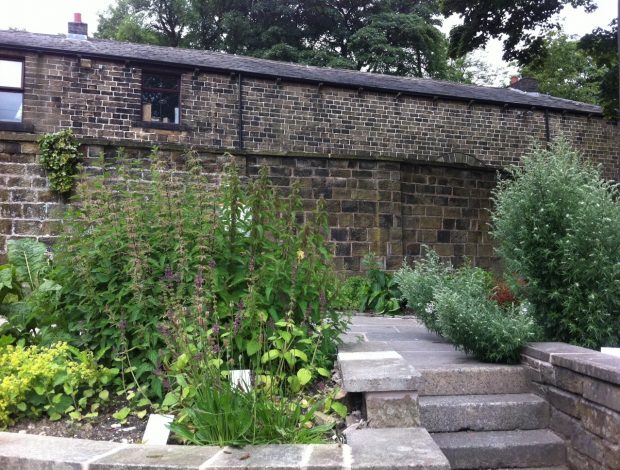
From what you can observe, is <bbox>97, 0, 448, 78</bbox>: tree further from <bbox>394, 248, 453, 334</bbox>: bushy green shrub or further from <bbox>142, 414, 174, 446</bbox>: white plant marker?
<bbox>142, 414, 174, 446</bbox>: white plant marker

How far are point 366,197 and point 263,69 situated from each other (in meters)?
7.70

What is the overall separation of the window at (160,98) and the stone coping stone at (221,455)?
14.2 metres

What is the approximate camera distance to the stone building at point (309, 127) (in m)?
10.4

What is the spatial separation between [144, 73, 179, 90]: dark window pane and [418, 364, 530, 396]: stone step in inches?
554

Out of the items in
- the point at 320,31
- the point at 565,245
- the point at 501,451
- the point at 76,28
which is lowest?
the point at 501,451

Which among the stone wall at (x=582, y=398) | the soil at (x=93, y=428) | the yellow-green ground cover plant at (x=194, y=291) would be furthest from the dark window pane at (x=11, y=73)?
the stone wall at (x=582, y=398)

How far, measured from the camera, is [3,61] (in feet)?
47.0

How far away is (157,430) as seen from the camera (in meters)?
2.57

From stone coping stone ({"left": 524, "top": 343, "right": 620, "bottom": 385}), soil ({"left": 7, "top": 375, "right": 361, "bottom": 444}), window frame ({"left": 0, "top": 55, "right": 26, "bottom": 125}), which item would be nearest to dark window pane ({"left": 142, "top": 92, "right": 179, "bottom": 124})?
window frame ({"left": 0, "top": 55, "right": 26, "bottom": 125})

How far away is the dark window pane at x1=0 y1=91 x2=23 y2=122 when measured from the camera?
1454 cm

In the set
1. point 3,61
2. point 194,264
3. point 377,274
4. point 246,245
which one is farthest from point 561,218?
point 3,61

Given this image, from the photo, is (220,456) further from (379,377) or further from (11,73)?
(11,73)

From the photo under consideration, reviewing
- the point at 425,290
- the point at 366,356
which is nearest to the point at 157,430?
the point at 366,356

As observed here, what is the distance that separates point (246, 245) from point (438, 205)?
332 inches
